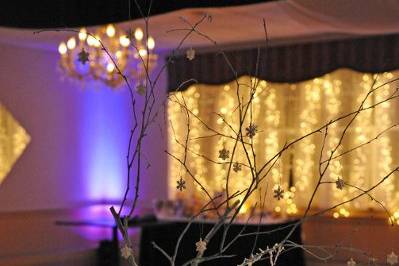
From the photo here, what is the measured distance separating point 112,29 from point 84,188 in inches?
135

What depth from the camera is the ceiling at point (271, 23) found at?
353 cm

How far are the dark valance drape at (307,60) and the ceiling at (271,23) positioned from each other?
10 cm

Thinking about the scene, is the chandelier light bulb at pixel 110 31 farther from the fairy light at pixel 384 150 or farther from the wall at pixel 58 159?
the fairy light at pixel 384 150

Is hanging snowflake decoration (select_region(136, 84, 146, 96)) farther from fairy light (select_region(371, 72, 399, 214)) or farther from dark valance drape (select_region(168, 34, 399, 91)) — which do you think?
fairy light (select_region(371, 72, 399, 214))

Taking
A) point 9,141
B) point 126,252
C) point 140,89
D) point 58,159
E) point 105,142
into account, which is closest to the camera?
point 126,252

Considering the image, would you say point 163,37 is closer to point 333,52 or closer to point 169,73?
point 169,73

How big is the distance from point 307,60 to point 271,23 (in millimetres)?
1030


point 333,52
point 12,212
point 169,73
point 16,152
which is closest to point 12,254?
point 12,212

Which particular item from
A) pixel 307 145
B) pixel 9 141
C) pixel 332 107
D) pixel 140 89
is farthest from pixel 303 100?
pixel 140 89

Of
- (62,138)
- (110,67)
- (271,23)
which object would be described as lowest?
(62,138)

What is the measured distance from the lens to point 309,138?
716cm

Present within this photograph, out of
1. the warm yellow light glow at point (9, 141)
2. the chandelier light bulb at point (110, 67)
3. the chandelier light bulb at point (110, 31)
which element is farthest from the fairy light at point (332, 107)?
the warm yellow light glow at point (9, 141)

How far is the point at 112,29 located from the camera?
5500mm

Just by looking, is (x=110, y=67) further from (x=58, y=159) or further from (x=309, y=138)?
(x=58, y=159)
